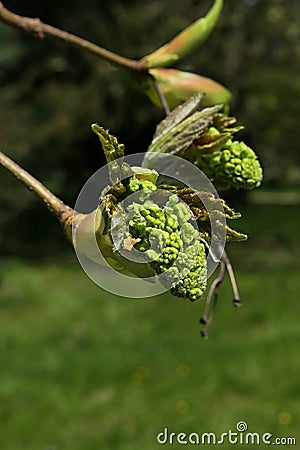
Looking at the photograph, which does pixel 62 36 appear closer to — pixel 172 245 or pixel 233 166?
pixel 233 166

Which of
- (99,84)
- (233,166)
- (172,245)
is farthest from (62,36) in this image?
(99,84)

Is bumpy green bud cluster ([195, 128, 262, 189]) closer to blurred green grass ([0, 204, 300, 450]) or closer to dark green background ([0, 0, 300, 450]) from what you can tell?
dark green background ([0, 0, 300, 450])

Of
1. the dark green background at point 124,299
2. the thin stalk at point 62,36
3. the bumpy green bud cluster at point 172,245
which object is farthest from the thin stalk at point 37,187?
the dark green background at point 124,299

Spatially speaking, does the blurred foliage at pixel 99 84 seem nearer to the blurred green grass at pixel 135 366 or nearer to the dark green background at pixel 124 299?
the dark green background at pixel 124 299

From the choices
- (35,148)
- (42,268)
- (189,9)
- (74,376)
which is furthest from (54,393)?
(189,9)

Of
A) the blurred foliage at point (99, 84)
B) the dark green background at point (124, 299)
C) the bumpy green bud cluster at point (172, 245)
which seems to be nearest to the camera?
the bumpy green bud cluster at point (172, 245)

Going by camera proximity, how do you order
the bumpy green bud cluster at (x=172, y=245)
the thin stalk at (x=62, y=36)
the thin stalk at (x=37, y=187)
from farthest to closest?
the thin stalk at (x=62, y=36)
the thin stalk at (x=37, y=187)
the bumpy green bud cluster at (x=172, y=245)

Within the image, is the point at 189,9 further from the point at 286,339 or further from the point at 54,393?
the point at 54,393

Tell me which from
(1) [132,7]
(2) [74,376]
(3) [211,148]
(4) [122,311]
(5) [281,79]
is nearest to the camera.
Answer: (3) [211,148]
